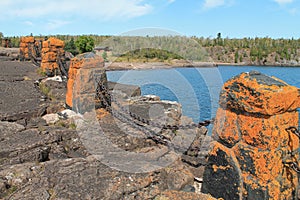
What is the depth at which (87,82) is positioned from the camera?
5164 millimetres

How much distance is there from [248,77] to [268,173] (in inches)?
29.9

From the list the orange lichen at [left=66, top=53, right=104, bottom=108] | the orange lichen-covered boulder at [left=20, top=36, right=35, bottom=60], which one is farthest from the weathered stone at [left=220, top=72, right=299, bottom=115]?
the orange lichen-covered boulder at [left=20, top=36, right=35, bottom=60]

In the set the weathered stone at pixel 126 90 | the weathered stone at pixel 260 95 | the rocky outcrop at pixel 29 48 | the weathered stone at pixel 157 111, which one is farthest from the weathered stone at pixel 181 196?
the rocky outcrop at pixel 29 48

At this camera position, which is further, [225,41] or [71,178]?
[225,41]

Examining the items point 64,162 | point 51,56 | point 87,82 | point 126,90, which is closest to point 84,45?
point 51,56

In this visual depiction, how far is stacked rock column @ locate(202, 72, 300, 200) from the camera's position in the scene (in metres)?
2.14

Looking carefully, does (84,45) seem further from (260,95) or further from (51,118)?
(260,95)

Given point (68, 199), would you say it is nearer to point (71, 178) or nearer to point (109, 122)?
point (71, 178)

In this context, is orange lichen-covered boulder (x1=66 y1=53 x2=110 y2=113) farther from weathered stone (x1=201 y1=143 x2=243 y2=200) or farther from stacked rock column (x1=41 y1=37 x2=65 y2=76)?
stacked rock column (x1=41 y1=37 x2=65 y2=76)

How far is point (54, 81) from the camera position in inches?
298

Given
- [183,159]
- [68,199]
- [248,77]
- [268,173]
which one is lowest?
[183,159]

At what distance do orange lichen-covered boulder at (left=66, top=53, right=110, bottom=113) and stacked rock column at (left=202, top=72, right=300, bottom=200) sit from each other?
312cm

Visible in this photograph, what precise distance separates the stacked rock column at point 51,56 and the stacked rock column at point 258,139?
24.6 ft

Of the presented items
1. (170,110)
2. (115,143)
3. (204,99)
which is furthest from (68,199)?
(204,99)
